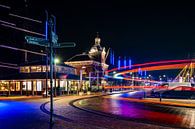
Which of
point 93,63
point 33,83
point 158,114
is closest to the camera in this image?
point 158,114

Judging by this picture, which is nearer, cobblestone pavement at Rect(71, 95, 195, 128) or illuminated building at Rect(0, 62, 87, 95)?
cobblestone pavement at Rect(71, 95, 195, 128)

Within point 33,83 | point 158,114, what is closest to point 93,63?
point 33,83

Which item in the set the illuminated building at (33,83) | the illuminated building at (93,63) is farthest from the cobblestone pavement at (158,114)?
the illuminated building at (93,63)

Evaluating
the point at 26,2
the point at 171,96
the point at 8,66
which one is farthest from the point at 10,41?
the point at 171,96

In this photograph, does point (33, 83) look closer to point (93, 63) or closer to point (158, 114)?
point (158, 114)

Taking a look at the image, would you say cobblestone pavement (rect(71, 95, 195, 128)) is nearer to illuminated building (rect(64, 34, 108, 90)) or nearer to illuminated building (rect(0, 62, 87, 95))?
illuminated building (rect(0, 62, 87, 95))

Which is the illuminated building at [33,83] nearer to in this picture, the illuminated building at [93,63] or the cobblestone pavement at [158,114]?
the cobblestone pavement at [158,114]

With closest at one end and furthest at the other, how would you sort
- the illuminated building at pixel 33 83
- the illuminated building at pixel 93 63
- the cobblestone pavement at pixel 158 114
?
the cobblestone pavement at pixel 158 114 < the illuminated building at pixel 33 83 < the illuminated building at pixel 93 63

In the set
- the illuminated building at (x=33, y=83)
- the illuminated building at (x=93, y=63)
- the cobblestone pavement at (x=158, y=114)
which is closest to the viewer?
the cobblestone pavement at (x=158, y=114)

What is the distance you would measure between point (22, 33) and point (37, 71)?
3798cm

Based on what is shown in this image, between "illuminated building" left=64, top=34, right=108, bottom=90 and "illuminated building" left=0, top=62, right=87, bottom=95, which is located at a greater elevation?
"illuminated building" left=64, top=34, right=108, bottom=90

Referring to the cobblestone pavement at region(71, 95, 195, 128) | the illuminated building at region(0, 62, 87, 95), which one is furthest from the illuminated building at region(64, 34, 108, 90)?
the cobblestone pavement at region(71, 95, 195, 128)

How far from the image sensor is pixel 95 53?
12619cm

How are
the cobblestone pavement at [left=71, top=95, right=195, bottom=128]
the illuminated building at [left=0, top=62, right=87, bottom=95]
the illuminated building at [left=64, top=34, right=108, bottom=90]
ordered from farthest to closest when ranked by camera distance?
the illuminated building at [left=64, top=34, right=108, bottom=90], the illuminated building at [left=0, top=62, right=87, bottom=95], the cobblestone pavement at [left=71, top=95, right=195, bottom=128]
